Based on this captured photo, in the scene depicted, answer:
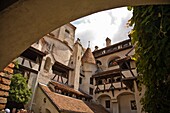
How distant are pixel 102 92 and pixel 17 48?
2069 centimetres

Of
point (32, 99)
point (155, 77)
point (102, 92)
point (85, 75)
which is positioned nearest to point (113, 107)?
point (102, 92)

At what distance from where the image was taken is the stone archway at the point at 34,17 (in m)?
1.21

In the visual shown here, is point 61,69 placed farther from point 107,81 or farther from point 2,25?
point 2,25

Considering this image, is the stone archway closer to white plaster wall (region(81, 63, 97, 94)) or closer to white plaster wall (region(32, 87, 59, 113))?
white plaster wall (region(32, 87, 59, 113))

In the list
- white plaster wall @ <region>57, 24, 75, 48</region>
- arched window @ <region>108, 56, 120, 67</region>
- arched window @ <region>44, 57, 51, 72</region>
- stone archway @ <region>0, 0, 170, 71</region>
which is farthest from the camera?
white plaster wall @ <region>57, 24, 75, 48</region>

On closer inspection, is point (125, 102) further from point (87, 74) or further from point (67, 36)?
point (67, 36)

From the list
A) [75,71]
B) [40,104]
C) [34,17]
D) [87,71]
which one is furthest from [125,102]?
[34,17]

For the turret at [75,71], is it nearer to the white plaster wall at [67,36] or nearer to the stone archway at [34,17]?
the white plaster wall at [67,36]

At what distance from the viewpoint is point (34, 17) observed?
1.34 m

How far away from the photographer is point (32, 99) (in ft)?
47.6

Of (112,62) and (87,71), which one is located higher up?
(112,62)

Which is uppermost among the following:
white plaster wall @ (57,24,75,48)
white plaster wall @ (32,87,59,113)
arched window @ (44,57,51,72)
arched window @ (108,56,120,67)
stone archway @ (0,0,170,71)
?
white plaster wall @ (57,24,75,48)

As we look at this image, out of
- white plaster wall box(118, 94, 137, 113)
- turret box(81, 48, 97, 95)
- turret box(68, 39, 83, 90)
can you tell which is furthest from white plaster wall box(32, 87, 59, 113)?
white plaster wall box(118, 94, 137, 113)

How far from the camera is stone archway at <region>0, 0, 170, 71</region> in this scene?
47.5 inches
